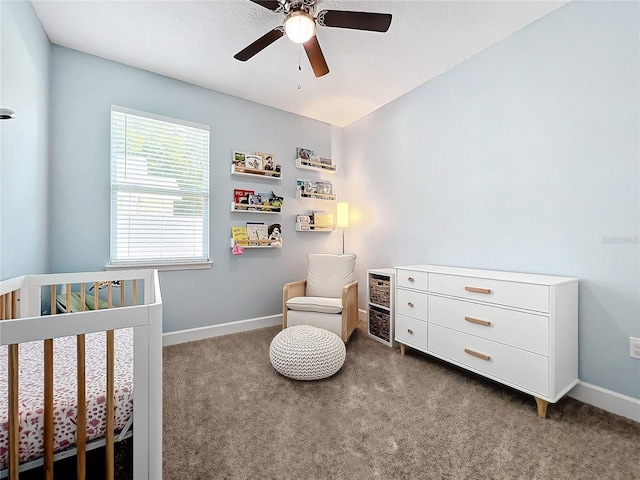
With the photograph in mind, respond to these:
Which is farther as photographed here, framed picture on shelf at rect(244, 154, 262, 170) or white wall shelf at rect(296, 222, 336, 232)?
white wall shelf at rect(296, 222, 336, 232)

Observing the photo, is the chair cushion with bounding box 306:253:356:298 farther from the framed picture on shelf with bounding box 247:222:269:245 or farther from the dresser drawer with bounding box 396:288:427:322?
the dresser drawer with bounding box 396:288:427:322

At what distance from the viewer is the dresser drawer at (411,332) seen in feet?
7.54

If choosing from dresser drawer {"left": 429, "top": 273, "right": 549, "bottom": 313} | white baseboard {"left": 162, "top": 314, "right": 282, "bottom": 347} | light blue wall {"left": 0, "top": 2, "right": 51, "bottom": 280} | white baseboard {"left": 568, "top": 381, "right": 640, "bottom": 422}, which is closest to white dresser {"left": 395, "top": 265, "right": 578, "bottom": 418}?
dresser drawer {"left": 429, "top": 273, "right": 549, "bottom": 313}

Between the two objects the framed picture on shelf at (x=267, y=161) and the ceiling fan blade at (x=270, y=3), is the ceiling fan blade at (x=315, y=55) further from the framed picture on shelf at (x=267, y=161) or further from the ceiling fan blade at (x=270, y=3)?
the framed picture on shelf at (x=267, y=161)

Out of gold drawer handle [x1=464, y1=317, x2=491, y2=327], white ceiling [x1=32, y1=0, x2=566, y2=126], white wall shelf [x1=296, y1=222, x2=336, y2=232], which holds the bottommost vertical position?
gold drawer handle [x1=464, y1=317, x2=491, y2=327]

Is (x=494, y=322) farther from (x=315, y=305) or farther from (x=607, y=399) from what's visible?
(x=315, y=305)

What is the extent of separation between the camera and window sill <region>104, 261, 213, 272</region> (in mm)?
2459

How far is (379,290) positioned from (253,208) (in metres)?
1.58

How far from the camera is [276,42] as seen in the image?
7.26 feet

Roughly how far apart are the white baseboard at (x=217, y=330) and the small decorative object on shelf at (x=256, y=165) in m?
1.60

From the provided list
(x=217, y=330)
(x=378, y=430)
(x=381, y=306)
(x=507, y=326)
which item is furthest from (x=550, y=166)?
(x=217, y=330)

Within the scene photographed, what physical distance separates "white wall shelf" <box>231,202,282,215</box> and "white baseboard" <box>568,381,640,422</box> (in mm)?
2878

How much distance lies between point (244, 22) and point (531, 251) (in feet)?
8.50

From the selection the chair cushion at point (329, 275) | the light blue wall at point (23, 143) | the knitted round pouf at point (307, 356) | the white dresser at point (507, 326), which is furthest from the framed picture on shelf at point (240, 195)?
the white dresser at point (507, 326)
